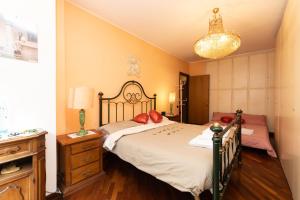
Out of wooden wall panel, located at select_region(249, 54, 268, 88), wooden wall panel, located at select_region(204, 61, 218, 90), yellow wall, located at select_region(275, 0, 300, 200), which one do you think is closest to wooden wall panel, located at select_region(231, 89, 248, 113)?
wooden wall panel, located at select_region(249, 54, 268, 88)

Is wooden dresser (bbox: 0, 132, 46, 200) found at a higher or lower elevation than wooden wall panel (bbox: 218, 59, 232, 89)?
lower

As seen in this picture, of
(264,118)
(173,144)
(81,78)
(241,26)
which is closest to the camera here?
(173,144)

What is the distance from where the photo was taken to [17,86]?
143 cm

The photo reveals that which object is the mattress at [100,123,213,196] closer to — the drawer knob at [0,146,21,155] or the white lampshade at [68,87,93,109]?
the white lampshade at [68,87,93,109]

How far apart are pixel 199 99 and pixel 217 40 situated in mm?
3523

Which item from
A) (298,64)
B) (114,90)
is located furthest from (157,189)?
(298,64)

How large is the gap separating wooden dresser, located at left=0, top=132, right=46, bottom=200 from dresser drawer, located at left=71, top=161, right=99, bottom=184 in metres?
0.42

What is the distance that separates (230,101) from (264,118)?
3.52 feet

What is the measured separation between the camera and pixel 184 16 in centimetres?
249

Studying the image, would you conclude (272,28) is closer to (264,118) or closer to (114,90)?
(264,118)

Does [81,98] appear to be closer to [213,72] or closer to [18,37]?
[18,37]

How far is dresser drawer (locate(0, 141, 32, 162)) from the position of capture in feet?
3.73

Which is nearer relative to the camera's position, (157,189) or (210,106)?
(157,189)

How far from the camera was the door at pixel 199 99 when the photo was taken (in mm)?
5438
